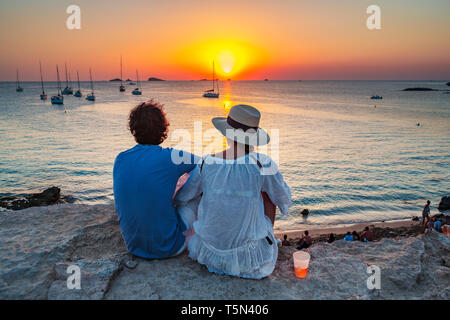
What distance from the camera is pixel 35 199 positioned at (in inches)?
504

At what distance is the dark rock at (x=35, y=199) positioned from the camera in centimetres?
1213

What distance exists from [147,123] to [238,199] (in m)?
1.15

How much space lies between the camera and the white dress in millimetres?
2535

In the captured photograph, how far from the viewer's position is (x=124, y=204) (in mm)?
2740

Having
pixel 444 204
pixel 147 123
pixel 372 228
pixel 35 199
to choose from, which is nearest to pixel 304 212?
pixel 372 228

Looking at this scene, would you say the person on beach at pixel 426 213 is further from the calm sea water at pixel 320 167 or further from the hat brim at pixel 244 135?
the hat brim at pixel 244 135

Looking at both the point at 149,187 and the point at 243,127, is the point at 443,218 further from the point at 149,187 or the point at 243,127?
the point at 149,187

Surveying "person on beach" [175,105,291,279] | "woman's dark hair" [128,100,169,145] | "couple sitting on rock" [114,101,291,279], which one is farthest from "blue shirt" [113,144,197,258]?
"person on beach" [175,105,291,279]

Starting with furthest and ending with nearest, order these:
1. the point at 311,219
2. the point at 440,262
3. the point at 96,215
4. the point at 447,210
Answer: the point at 447,210
the point at 311,219
the point at 96,215
the point at 440,262

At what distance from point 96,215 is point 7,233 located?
108 centimetres

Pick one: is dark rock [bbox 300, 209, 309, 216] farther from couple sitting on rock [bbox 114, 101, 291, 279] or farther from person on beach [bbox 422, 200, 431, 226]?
couple sitting on rock [bbox 114, 101, 291, 279]

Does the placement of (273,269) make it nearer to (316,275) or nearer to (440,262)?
(316,275)

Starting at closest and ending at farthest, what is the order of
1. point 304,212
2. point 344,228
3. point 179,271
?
point 179,271 < point 344,228 < point 304,212
